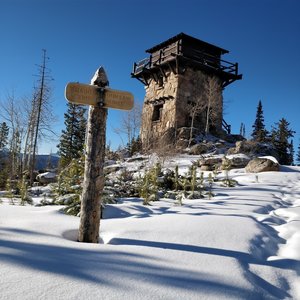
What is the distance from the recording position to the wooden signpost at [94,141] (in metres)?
2.94

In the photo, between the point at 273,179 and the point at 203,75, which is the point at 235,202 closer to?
the point at 273,179

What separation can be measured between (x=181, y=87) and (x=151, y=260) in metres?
22.7

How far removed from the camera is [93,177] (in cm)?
303

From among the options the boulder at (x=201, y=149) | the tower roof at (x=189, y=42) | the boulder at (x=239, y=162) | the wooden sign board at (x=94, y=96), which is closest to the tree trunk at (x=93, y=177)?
the wooden sign board at (x=94, y=96)

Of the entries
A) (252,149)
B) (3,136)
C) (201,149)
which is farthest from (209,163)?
(3,136)

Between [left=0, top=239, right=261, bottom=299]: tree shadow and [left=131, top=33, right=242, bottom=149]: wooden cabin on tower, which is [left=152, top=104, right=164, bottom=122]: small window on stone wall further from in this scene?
[left=0, top=239, right=261, bottom=299]: tree shadow

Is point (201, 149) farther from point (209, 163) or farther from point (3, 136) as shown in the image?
point (3, 136)

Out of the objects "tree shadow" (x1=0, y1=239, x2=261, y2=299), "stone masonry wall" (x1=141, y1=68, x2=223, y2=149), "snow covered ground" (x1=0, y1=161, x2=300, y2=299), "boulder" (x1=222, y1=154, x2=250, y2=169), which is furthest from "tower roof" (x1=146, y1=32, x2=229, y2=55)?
"tree shadow" (x1=0, y1=239, x2=261, y2=299)

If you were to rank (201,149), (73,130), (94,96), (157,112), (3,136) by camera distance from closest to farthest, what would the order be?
(94,96)
(201,149)
(157,112)
(73,130)
(3,136)

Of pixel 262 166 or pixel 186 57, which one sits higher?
pixel 186 57

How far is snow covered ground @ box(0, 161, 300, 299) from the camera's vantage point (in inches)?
69.9

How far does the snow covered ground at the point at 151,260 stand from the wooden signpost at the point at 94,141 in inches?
10.5

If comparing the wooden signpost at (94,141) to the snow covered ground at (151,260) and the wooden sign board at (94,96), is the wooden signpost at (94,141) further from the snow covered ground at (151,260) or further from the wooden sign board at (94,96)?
the snow covered ground at (151,260)

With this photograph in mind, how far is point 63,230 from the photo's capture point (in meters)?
3.16
